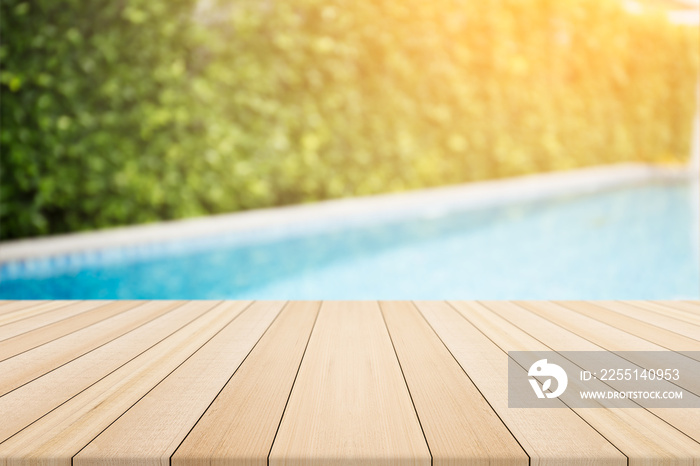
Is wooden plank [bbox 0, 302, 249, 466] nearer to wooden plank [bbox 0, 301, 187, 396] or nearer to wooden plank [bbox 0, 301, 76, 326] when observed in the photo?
wooden plank [bbox 0, 301, 187, 396]

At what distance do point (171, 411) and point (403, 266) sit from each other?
11.8 ft

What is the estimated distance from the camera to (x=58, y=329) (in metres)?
2.19

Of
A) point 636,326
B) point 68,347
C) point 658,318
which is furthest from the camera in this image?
point 658,318

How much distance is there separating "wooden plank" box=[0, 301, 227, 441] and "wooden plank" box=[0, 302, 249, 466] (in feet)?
Answer: 0.06

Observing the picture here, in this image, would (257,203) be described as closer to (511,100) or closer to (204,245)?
(204,245)

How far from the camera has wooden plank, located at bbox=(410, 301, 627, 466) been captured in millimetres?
1206

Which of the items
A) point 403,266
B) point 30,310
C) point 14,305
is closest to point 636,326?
point 30,310

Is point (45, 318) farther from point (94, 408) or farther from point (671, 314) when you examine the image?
point (671, 314)

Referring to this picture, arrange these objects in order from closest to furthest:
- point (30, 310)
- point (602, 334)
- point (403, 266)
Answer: point (602, 334) → point (30, 310) → point (403, 266)

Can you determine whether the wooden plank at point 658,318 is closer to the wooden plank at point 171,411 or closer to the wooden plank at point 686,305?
the wooden plank at point 686,305

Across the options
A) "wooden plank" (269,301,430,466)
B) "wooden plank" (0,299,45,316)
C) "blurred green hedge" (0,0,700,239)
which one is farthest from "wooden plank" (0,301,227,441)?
"blurred green hedge" (0,0,700,239)

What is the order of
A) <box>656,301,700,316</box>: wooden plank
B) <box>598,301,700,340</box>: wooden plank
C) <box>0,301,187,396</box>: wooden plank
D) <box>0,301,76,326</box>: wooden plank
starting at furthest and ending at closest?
<box>656,301,700,316</box>: wooden plank < <box>0,301,76,326</box>: wooden plank < <box>598,301,700,340</box>: wooden plank < <box>0,301,187,396</box>: wooden plank

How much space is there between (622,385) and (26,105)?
16.4 feet

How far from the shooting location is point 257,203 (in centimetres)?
584
